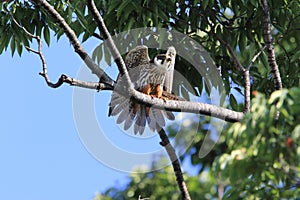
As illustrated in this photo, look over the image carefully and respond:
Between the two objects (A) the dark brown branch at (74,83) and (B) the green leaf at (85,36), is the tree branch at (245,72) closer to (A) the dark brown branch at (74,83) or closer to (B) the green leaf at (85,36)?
(B) the green leaf at (85,36)

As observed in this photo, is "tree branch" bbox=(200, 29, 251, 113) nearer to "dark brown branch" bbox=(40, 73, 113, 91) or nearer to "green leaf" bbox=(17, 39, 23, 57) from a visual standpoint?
"dark brown branch" bbox=(40, 73, 113, 91)

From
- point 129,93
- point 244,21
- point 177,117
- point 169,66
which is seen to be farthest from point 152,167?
point 129,93

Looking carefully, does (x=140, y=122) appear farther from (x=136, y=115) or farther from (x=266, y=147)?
(x=266, y=147)

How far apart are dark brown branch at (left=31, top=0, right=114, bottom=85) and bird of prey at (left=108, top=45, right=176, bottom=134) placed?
0.87m

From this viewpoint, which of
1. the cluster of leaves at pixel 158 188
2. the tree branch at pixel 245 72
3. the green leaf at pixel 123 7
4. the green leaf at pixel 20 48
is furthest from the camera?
the cluster of leaves at pixel 158 188

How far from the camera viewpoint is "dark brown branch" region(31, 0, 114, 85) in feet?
14.7

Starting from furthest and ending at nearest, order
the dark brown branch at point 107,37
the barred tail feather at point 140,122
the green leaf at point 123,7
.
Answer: the barred tail feather at point 140,122, the green leaf at point 123,7, the dark brown branch at point 107,37

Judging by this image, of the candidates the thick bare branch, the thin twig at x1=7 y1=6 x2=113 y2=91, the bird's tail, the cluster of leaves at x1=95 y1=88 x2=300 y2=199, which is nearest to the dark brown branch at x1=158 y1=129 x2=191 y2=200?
the bird's tail

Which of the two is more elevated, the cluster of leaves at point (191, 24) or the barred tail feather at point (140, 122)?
the cluster of leaves at point (191, 24)

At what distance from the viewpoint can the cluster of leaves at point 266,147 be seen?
3.52 meters

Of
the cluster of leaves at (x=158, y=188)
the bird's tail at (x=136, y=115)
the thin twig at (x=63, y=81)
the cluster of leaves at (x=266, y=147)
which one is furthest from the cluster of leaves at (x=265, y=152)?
the cluster of leaves at (x=158, y=188)

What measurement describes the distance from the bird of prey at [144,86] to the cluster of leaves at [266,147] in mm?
1941

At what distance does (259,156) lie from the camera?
11.9 feet

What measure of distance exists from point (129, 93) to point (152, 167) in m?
2.14
